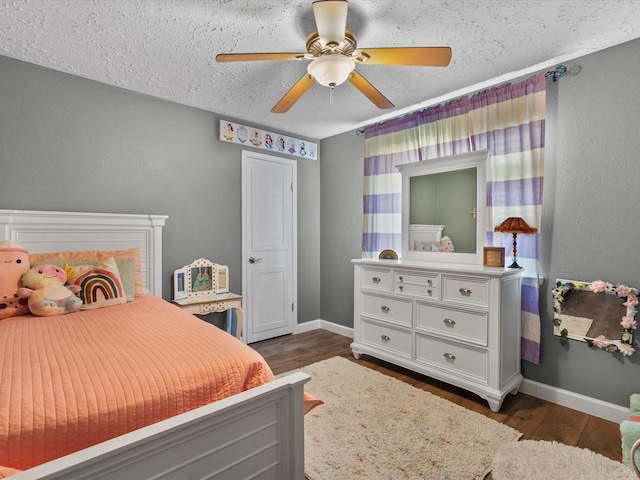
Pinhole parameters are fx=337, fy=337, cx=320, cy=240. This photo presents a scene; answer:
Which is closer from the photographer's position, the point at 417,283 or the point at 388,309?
the point at 417,283

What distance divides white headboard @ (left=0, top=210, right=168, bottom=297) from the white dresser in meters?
1.84

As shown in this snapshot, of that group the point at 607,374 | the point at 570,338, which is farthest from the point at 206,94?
the point at 607,374

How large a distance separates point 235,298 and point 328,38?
232cm

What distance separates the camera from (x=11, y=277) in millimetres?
1986

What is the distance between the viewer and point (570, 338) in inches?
93.3

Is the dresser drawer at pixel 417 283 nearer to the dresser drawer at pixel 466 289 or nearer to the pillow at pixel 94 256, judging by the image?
the dresser drawer at pixel 466 289

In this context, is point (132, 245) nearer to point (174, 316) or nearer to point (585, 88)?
point (174, 316)

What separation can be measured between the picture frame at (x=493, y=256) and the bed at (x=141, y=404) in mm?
1801

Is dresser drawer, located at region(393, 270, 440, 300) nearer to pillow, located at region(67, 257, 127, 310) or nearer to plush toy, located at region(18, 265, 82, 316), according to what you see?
pillow, located at region(67, 257, 127, 310)

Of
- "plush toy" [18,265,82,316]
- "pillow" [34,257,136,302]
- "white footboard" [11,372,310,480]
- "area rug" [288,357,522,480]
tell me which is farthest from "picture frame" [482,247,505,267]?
"plush toy" [18,265,82,316]

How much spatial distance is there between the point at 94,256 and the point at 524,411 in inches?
128

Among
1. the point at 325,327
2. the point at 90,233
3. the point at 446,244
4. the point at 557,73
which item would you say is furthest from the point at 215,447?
the point at 325,327

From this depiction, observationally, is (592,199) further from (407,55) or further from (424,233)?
(407,55)

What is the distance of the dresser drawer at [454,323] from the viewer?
239cm
